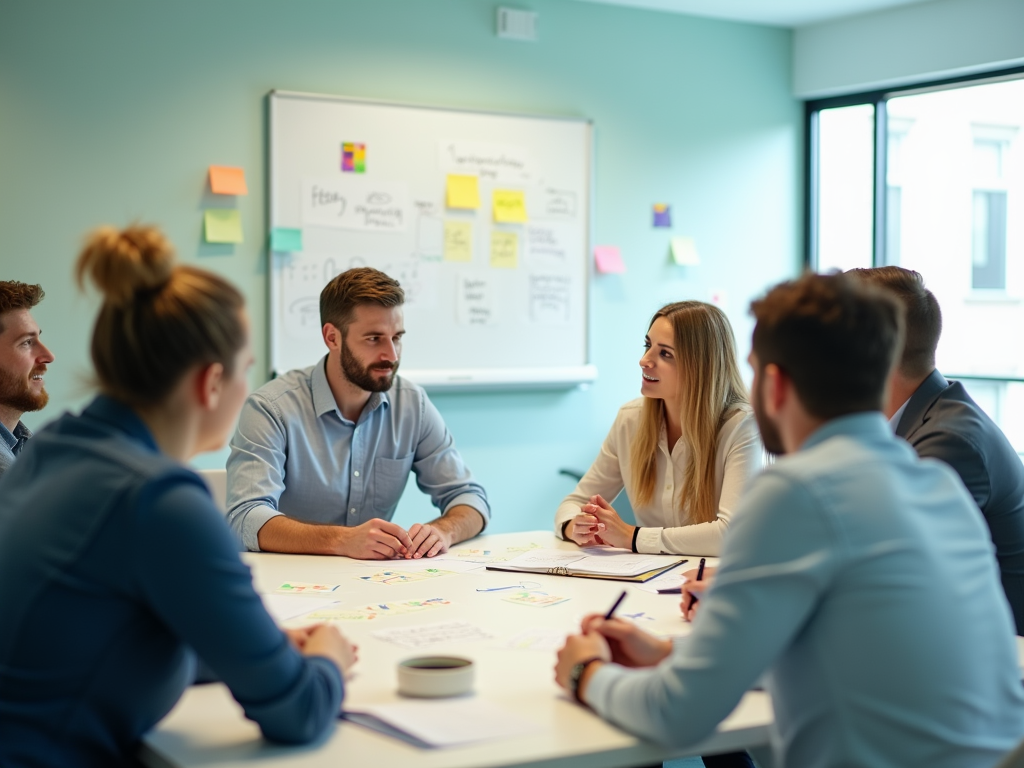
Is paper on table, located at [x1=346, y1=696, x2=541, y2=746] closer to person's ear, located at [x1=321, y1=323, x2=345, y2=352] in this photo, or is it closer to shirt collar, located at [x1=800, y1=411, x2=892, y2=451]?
shirt collar, located at [x1=800, y1=411, x2=892, y2=451]

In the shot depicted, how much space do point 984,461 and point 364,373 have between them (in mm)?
1557

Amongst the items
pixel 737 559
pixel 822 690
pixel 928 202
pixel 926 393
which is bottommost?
pixel 822 690

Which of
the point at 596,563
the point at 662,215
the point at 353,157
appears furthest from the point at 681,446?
the point at 662,215

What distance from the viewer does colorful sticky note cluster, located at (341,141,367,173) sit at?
4.22 metres

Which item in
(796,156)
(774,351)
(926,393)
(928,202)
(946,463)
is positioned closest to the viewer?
(774,351)

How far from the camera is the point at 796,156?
17.5 ft

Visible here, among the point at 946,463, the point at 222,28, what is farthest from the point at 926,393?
the point at 222,28

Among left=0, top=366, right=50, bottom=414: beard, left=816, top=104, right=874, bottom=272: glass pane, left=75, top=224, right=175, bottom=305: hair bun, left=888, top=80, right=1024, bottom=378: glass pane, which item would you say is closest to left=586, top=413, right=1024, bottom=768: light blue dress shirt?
left=75, top=224, right=175, bottom=305: hair bun

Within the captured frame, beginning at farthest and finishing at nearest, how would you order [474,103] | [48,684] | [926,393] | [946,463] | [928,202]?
[928,202] < [474,103] < [926,393] < [946,463] < [48,684]

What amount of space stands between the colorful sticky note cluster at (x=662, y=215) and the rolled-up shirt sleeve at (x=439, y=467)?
7.25 ft

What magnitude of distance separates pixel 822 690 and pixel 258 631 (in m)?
0.68

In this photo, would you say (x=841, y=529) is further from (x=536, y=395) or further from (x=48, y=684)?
(x=536, y=395)

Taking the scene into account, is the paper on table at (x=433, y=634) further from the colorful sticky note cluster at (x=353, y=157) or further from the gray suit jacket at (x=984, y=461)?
the colorful sticky note cluster at (x=353, y=157)

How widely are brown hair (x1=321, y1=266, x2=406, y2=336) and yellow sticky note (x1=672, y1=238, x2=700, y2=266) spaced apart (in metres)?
2.26
